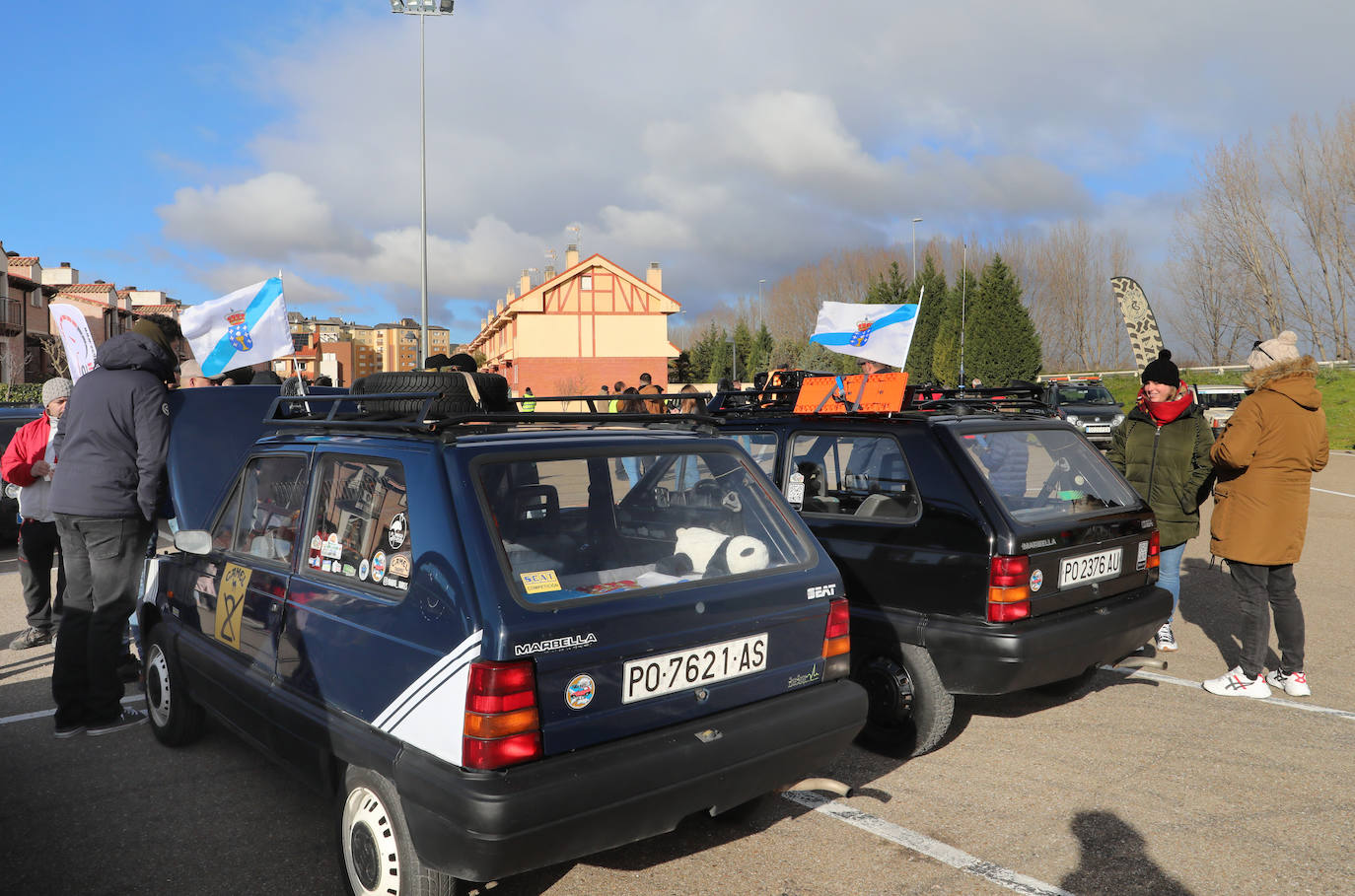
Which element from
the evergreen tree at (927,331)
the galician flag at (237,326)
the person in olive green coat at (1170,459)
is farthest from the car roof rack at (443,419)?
the evergreen tree at (927,331)

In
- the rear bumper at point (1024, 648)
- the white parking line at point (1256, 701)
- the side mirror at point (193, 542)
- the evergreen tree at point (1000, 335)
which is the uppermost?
the evergreen tree at point (1000, 335)

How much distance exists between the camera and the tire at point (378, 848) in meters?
2.71

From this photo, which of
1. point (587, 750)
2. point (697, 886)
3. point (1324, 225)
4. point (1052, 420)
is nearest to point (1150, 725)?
point (1052, 420)

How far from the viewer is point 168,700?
14.7ft

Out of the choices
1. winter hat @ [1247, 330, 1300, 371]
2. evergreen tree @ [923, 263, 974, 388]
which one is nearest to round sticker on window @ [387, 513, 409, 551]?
winter hat @ [1247, 330, 1300, 371]

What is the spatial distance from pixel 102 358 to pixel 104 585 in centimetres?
112

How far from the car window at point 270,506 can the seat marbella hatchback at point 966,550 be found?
2.56 meters

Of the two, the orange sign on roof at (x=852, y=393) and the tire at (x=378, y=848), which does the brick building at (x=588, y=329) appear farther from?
the tire at (x=378, y=848)

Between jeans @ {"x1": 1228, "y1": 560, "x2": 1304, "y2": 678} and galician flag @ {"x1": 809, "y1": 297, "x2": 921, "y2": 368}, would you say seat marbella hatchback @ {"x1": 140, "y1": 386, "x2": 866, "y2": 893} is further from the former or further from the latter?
galician flag @ {"x1": 809, "y1": 297, "x2": 921, "y2": 368}

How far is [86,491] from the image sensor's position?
4.59 metres

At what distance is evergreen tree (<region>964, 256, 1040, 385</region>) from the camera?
5238 centimetres

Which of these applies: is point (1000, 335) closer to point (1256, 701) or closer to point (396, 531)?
point (1256, 701)

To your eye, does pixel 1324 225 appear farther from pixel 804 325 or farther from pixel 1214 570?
pixel 1214 570

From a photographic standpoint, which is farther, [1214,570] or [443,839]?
[1214,570]
